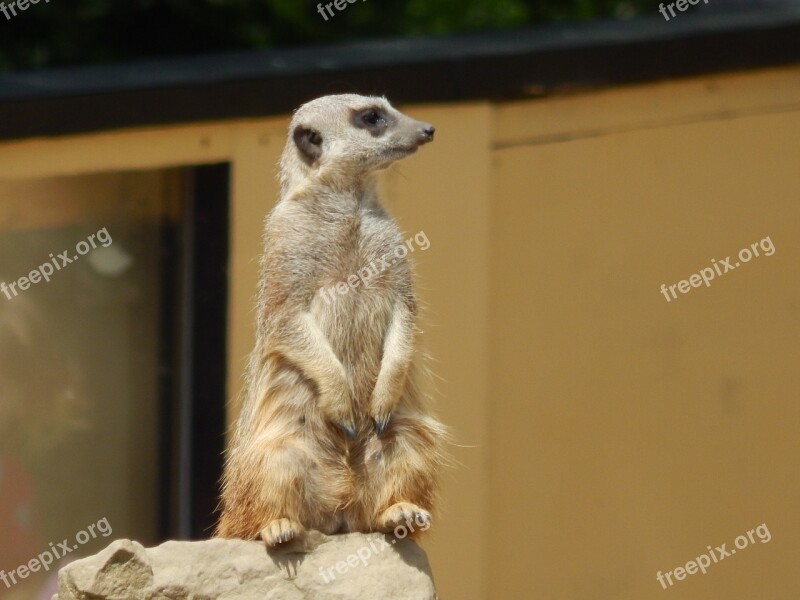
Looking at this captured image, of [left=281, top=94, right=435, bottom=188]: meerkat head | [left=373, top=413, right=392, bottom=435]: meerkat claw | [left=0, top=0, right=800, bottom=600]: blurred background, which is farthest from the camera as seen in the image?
[left=0, top=0, right=800, bottom=600]: blurred background

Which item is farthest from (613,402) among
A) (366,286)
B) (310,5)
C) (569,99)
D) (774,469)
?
(310,5)

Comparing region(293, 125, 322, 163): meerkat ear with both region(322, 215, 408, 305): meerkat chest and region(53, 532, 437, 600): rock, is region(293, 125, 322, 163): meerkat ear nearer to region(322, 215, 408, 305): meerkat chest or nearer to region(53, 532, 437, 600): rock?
region(322, 215, 408, 305): meerkat chest

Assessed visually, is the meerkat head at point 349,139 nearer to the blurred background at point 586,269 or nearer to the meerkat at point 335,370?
the meerkat at point 335,370

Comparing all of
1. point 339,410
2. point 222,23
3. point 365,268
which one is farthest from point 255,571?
point 222,23

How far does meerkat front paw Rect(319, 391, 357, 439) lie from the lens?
3.84 m

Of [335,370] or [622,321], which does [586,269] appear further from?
[335,370]

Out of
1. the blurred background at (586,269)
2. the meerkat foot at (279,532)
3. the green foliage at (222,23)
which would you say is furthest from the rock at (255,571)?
the green foliage at (222,23)

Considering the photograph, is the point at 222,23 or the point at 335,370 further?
the point at 222,23

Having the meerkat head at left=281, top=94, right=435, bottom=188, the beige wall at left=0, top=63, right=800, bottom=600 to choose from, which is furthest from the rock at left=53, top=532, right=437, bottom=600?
the beige wall at left=0, top=63, right=800, bottom=600

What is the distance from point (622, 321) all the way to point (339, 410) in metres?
2.20

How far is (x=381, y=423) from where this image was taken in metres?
3.82

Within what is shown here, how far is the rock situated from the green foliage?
606cm

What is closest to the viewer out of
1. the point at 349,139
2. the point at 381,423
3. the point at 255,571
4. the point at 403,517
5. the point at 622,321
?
the point at 255,571

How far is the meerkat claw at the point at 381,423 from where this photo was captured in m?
3.82
